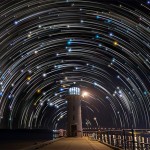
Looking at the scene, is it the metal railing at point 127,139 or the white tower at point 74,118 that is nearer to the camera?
the metal railing at point 127,139

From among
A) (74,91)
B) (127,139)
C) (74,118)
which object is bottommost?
(127,139)

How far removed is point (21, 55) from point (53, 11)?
1325 centimetres

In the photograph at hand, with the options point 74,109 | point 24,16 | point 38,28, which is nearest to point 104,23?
point 38,28

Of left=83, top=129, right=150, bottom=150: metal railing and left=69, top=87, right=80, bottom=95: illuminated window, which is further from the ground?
left=69, top=87, right=80, bottom=95: illuminated window

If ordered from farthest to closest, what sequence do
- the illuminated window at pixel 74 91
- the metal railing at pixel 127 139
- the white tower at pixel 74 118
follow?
the illuminated window at pixel 74 91
the white tower at pixel 74 118
the metal railing at pixel 127 139

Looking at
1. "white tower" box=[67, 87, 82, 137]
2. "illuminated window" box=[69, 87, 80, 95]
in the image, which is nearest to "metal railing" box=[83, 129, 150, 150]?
"white tower" box=[67, 87, 82, 137]

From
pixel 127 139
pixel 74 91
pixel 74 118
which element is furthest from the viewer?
pixel 74 91

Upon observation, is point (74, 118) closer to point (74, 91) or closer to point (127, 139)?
point (74, 91)

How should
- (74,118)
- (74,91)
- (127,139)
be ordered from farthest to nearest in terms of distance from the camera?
(74,91), (74,118), (127,139)

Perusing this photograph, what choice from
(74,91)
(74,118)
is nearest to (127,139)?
(74,118)

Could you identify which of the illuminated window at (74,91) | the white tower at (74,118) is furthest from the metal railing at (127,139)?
the illuminated window at (74,91)

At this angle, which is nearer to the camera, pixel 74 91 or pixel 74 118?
pixel 74 118

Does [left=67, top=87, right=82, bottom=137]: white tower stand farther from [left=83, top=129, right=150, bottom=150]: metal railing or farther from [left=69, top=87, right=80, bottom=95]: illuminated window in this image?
[left=83, top=129, right=150, bottom=150]: metal railing

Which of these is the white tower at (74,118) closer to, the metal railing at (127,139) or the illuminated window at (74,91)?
the illuminated window at (74,91)
